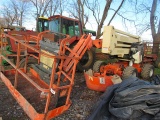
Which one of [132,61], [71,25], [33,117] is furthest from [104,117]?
[71,25]

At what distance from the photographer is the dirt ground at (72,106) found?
117 inches

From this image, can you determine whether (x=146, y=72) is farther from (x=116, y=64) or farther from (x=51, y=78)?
(x=51, y=78)

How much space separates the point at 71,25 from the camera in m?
7.53

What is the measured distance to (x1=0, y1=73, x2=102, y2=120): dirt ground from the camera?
2962mm

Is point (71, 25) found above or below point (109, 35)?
above

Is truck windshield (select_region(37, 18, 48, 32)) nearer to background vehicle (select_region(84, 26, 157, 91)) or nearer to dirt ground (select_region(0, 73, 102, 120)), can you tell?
background vehicle (select_region(84, 26, 157, 91))

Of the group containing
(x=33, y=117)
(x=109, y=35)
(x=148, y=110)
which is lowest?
(x=33, y=117)

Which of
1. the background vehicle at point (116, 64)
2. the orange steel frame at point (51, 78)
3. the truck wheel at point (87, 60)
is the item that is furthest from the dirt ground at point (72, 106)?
the truck wheel at point (87, 60)

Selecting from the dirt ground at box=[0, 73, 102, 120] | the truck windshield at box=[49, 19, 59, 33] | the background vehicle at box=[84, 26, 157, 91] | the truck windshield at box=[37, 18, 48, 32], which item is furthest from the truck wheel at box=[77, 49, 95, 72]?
the truck windshield at box=[37, 18, 48, 32]

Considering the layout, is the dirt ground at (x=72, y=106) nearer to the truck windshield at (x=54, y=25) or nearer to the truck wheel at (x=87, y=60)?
the truck wheel at (x=87, y=60)

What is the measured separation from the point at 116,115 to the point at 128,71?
2247mm

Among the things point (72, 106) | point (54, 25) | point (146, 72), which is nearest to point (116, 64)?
point (146, 72)

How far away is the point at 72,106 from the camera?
11.3 ft

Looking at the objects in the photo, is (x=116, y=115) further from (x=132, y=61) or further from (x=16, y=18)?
(x=16, y=18)
